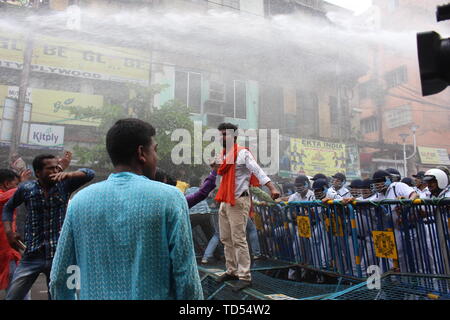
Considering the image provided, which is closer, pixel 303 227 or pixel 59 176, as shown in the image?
pixel 59 176

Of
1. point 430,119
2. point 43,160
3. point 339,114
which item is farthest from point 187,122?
point 430,119

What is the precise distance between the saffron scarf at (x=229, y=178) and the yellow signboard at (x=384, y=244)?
53.7 inches

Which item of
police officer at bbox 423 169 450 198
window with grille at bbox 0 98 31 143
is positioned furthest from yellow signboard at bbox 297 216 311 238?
window with grille at bbox 0 98 31 143

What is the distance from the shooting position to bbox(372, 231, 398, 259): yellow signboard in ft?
11.5

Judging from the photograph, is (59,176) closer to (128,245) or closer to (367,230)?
Answer: (128,245)

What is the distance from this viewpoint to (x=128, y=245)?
1324 millimetres

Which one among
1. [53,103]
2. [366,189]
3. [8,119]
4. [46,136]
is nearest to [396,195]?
[366,189]

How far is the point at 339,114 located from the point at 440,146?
928 cm

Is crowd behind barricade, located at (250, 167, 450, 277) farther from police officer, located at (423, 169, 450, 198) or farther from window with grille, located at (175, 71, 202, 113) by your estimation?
window with grille, located at (175, 71, 202, 113)

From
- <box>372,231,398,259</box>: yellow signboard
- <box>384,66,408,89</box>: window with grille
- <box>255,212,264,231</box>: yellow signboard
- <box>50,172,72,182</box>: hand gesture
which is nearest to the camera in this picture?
<box>50,172,72,182</box>: hand gesture

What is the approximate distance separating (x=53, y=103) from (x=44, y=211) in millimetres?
11236

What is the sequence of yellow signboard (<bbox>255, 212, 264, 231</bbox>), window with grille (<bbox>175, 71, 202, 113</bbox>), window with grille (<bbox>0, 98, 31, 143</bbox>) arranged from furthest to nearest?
window with grille (<bbox>175, 71, 202, 113</bbox>) < window with grille (<bbox>0, 98, 31, 143</bbox>) < yellow signboard (<bbox>255, 212, 264, 231</bbox>)

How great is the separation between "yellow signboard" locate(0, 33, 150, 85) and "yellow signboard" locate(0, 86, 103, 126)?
2.94ft
